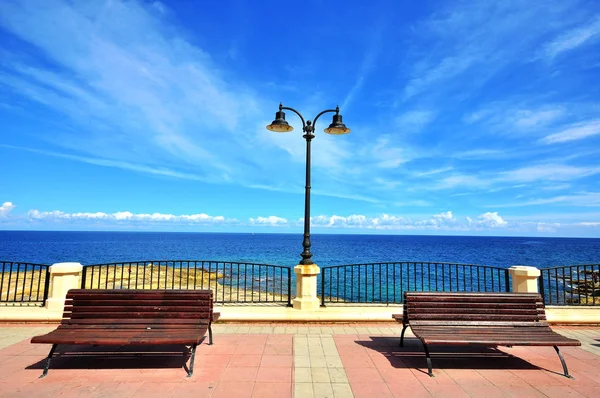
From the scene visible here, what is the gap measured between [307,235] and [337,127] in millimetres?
2670

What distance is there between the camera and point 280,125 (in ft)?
25.3

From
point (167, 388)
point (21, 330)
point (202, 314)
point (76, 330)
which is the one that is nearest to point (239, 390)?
point (167, 388)

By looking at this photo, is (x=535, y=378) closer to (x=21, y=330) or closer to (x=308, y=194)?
(x=308, y=194)

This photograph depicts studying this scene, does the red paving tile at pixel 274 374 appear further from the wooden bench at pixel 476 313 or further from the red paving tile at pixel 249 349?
the wooden bench at pixel 476 313

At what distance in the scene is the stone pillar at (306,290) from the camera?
24.4 ft

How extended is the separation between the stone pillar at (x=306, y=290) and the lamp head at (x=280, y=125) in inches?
129

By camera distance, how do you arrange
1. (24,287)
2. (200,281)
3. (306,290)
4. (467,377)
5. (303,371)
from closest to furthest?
1. (467,377)
2. (303,371)
3. (306,290)
4. (24,287)
5. (200,281)

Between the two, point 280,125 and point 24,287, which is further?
point 24,287

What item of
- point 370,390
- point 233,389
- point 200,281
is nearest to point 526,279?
point 370,390

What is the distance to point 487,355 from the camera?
506 cm

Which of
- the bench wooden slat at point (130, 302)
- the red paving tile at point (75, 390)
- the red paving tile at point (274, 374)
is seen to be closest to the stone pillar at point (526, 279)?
the red paving tile at point (274, 374)

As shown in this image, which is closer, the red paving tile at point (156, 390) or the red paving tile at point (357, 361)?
the red paving tile at point (156, 390)

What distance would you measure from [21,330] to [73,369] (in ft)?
10.1

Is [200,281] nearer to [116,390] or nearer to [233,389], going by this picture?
[116,390]
